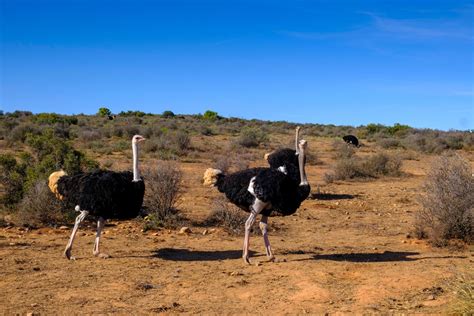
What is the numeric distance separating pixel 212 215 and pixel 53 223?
2.93m

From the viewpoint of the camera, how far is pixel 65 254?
7.51 meters

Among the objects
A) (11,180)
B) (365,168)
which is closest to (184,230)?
(11,180)

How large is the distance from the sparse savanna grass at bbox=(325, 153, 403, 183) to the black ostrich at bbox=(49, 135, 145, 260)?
10.7m

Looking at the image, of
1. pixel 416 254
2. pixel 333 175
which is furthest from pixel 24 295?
pixel 333 175

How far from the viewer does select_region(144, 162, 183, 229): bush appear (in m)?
10.2

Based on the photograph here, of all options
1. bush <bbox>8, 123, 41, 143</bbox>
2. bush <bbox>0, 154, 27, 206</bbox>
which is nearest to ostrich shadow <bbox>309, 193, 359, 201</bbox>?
bush <bbox>0, 154, 27, 206</bbox>

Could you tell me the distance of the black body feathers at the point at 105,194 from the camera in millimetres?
7367

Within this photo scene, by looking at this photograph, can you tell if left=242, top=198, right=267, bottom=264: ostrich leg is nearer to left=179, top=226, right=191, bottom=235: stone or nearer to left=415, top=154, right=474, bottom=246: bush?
left=179, top=226, right=191, bottom=235: stone

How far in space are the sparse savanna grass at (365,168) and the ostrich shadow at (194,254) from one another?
9608 mm

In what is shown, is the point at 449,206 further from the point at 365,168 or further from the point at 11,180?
the point at 365,168

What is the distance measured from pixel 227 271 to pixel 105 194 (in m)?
1.94

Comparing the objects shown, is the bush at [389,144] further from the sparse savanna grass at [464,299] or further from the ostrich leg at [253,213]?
the sparse savanna grass at [464,299]

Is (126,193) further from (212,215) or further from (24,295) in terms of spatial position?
(212,215)

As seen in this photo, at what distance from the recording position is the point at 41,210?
976 cm
